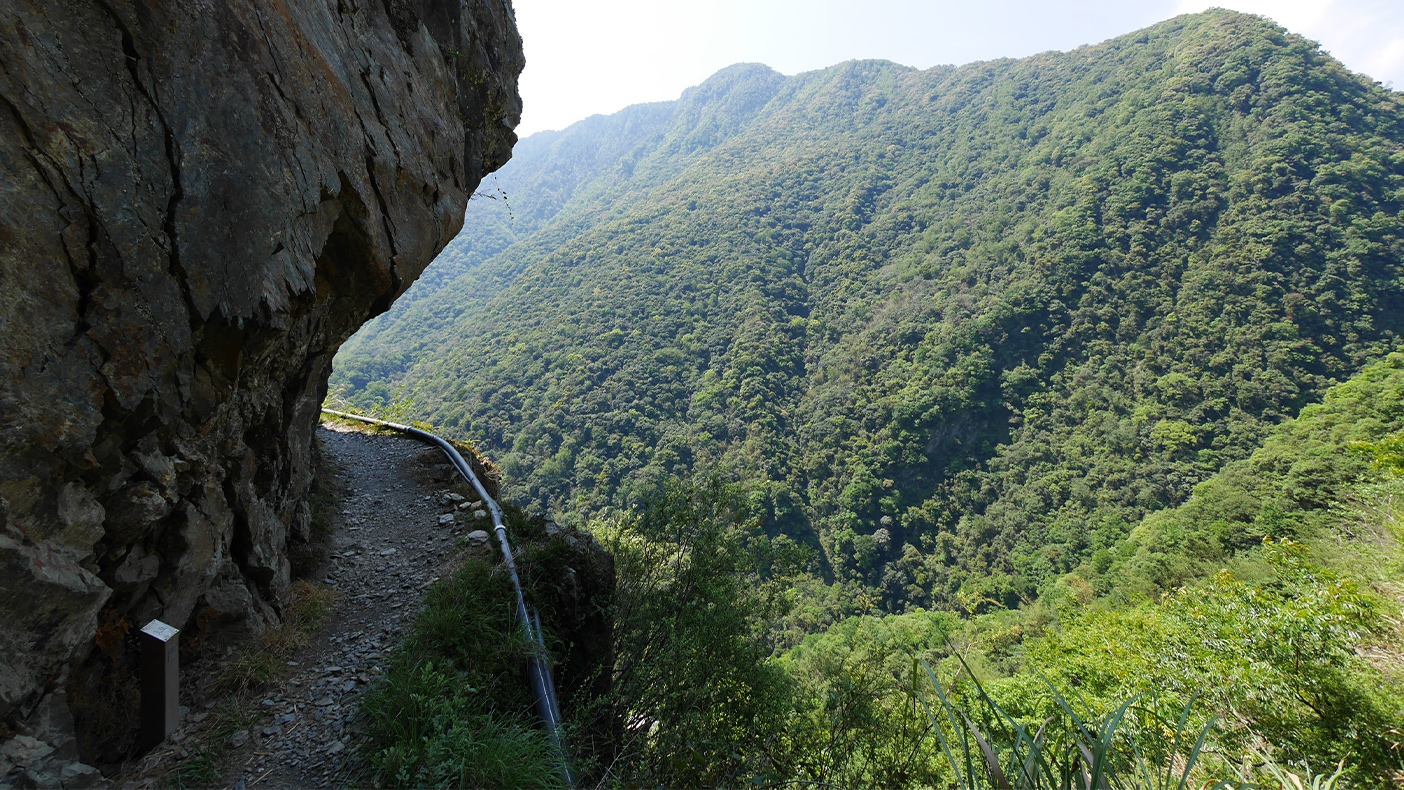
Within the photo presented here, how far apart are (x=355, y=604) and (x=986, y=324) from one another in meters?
71.0

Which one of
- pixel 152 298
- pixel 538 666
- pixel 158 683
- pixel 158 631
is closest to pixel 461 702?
pixel 538 666

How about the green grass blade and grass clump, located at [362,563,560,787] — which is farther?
grass clump, located at [362,563,560,787]

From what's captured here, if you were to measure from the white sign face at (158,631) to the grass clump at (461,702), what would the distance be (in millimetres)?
1308

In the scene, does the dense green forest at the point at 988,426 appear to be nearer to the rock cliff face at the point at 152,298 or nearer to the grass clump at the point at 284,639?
the grass clump at the point at 284,639

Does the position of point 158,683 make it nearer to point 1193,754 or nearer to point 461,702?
point 461,702

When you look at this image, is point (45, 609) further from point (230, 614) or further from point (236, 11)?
point (236, 11)

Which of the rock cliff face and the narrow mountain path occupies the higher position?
the rock cliff face

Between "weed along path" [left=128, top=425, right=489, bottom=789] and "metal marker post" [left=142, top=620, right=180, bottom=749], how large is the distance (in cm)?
51

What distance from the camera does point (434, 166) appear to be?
6641mm

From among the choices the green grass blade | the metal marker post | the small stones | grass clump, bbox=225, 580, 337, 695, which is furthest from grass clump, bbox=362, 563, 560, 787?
the green grass blade

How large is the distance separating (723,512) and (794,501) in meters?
49.1

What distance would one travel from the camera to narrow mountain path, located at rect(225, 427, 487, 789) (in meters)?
3.36

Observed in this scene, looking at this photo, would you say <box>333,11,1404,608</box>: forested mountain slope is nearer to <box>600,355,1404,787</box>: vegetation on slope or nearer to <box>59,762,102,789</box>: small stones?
<box>600,355,1404,787</box>: vegetation on slope

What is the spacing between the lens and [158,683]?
Answer: 279 centimetres
